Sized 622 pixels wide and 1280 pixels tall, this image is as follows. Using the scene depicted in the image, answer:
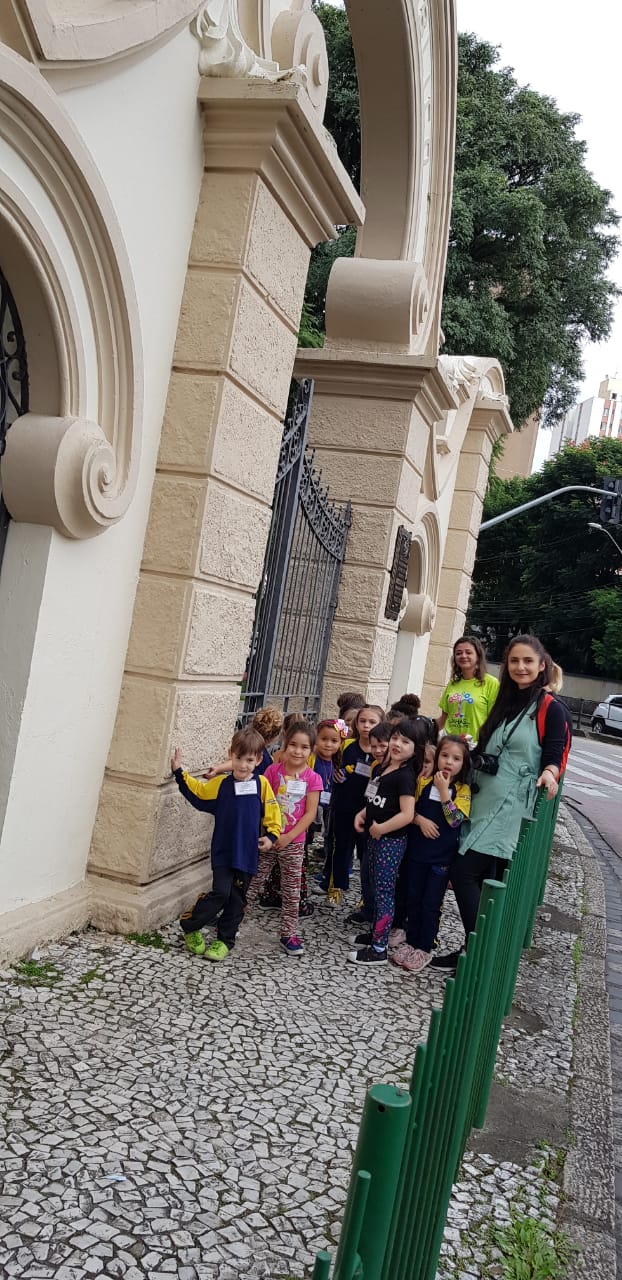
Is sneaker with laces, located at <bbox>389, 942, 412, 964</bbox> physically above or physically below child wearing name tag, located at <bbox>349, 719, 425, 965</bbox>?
below

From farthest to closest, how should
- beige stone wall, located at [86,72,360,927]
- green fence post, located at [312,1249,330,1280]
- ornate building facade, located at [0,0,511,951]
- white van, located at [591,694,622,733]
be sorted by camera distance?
white van, located at [591,694,622,733], beige stone wall, located at [86,72,360,927], ornate building facade, located at [0,0,511,951], green fence post, located at [312,1249,330,1280]

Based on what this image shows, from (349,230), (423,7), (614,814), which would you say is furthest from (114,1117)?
(349,230)

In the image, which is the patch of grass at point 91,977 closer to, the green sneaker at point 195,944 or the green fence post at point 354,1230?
the green sneaker at point 195,944

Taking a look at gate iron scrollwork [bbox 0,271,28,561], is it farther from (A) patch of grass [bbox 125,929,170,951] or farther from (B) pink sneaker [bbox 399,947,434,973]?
(B) pink sneaker [bbox 399,947,434,973]

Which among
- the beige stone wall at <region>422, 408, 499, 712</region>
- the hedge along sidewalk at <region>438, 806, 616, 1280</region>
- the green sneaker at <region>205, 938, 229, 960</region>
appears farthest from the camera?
the beige stone wall at <region>422, 408, 499, 712</region>

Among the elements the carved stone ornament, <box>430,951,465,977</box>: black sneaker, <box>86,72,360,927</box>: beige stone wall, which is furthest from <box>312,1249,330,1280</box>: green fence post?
the carved stone ornament

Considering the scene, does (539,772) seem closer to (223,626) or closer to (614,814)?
(223,626)

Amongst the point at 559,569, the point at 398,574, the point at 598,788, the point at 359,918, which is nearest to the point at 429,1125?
the point at 359,918

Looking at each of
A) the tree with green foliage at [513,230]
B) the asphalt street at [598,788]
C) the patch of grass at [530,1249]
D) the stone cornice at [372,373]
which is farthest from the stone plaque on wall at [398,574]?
the tree with green foliage at [513,230]

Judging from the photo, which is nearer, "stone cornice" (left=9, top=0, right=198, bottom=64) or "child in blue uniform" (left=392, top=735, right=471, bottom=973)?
"stone cornice" (left=9, top=0, right=198, bottom=64)

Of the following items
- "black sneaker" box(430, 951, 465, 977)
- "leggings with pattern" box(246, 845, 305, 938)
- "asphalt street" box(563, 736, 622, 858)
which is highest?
"leggings with pattern" box(246, 845, 305, 938)

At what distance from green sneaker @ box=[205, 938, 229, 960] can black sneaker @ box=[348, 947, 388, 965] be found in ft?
2.21

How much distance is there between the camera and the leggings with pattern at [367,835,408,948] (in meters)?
4.82

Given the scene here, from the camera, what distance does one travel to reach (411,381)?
740 cm
